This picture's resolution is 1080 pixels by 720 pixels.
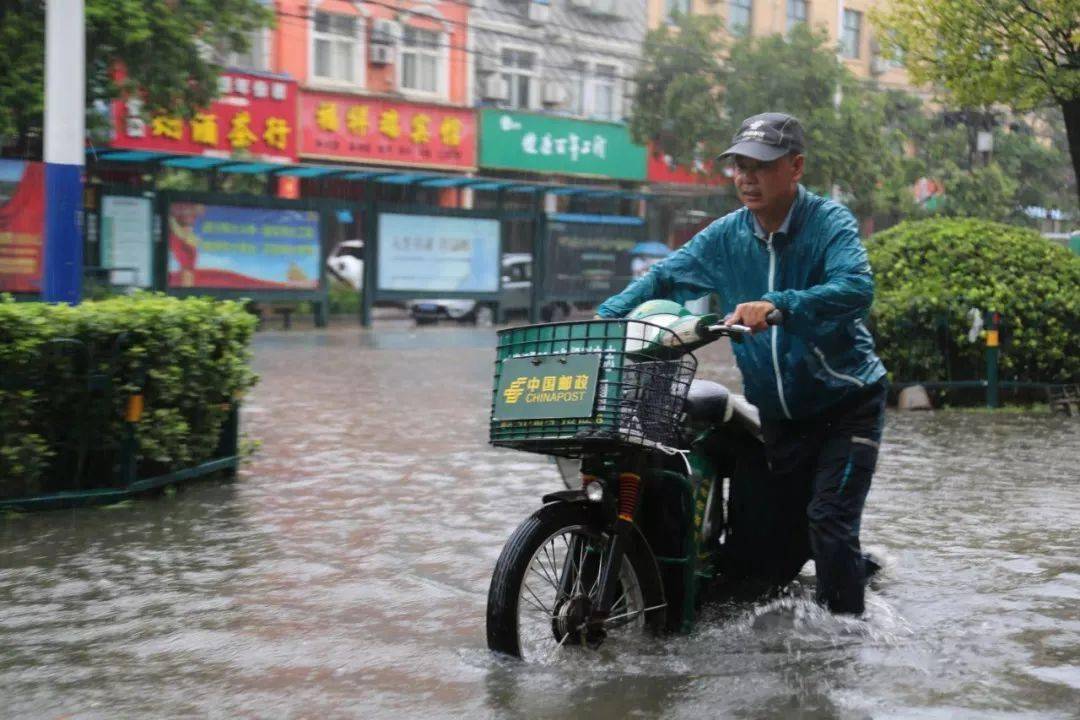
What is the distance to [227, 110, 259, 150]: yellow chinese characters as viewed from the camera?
92.0ft

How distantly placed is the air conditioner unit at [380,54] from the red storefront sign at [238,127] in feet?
9.32

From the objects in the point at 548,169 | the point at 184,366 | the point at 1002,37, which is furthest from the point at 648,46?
the point at 184,366

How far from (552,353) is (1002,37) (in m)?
10.2

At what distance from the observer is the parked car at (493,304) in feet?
94.5

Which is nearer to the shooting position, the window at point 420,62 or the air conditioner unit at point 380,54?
the air conditioner unit at point 380,54

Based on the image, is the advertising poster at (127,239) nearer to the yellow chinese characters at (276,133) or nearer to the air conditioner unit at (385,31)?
the yellow chinese characters at (276,133)

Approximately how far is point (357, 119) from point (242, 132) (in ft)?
11.9

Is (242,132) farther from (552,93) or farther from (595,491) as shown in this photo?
(595,491)

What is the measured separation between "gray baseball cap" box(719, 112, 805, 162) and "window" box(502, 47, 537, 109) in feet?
102

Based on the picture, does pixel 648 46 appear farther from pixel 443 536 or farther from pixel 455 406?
pixel 443 536

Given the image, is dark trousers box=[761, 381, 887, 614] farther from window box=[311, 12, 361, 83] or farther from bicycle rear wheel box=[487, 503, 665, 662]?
window box=[311, 12, 361, 83]

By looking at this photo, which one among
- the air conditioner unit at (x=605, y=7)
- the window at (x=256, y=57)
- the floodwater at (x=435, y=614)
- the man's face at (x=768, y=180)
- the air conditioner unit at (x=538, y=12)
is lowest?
the floodwater at (x=435, y=614)

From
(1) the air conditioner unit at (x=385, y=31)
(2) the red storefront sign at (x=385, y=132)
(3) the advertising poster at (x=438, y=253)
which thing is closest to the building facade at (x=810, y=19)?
(2) the red storefront sign at (x=385, y=132)

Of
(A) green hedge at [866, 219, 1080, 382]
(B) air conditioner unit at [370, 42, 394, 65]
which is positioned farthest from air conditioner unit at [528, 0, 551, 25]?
(A) green hedge at [866, 219, 1080, 382]
